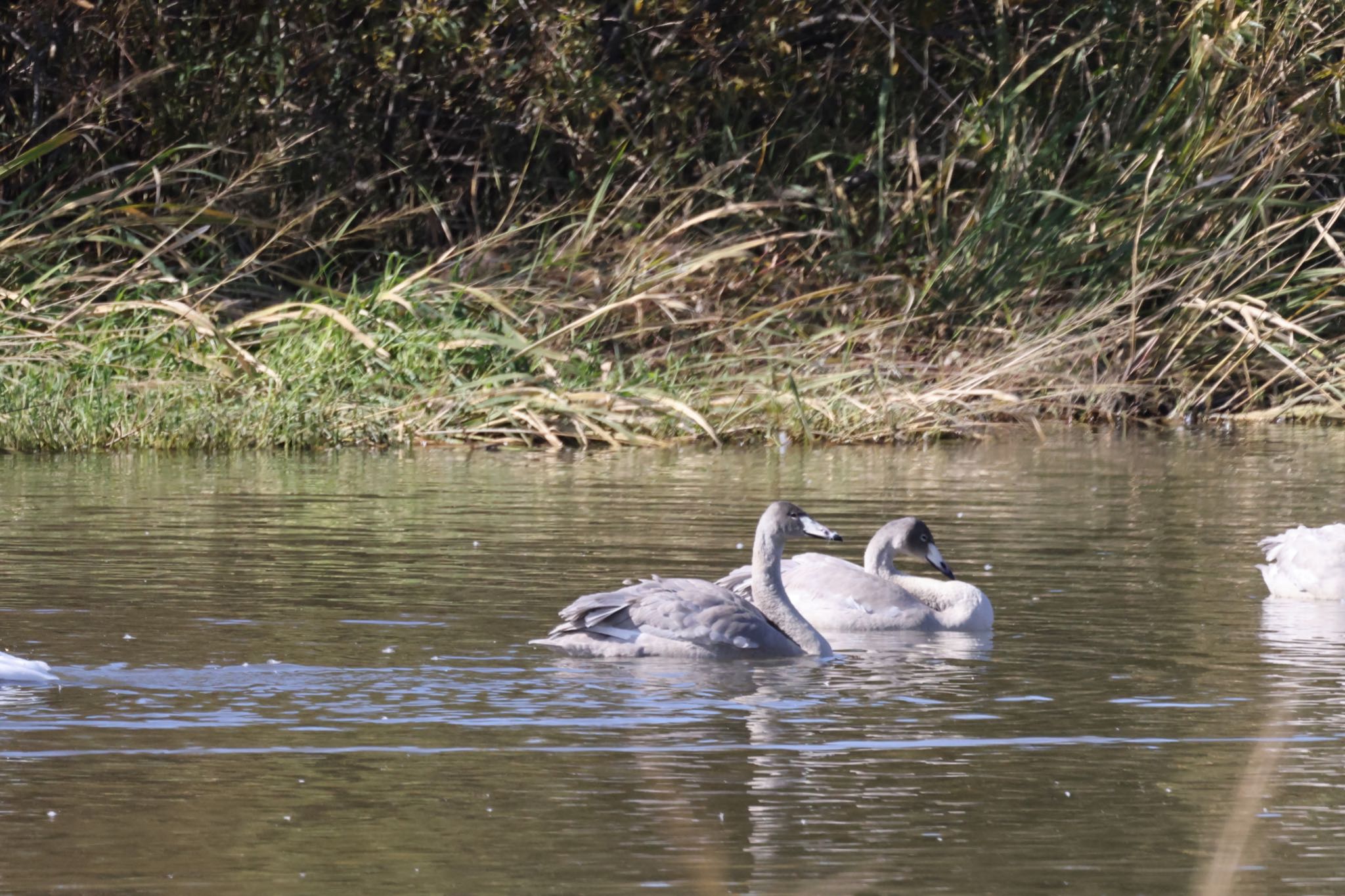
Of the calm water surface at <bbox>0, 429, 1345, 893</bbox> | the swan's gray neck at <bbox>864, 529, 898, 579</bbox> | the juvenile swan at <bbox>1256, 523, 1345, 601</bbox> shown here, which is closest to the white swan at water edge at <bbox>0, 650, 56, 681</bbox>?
the calm water surface at <bbox>0, 429, 1345, 893</bbox>

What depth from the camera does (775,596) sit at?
8.20 meters

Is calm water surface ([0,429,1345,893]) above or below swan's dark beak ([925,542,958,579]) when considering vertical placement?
below

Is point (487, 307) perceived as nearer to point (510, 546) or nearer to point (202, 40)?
point (202, 40)

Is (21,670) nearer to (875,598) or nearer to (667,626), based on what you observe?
(667,626)

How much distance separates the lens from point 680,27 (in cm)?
2066

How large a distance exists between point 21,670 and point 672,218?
1323cm

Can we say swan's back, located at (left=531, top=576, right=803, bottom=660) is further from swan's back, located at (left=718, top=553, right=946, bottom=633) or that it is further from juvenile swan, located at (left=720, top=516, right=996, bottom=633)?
swan's back, located at (left=718, top=553, right=946, bottom=633)

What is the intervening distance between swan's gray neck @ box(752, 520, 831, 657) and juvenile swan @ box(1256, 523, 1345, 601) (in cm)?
230

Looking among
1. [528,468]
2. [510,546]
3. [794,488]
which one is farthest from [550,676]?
[528,468]

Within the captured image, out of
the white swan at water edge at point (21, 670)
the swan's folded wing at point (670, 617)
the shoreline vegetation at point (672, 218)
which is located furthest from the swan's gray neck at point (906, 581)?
the shoreline vegetation at point (672, 218)

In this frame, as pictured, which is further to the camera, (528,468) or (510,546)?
(528,468)

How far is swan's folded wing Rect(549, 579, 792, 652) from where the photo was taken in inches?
306

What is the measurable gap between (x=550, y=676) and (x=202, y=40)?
13997 mm

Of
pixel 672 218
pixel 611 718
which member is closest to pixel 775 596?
pixel 611 718
